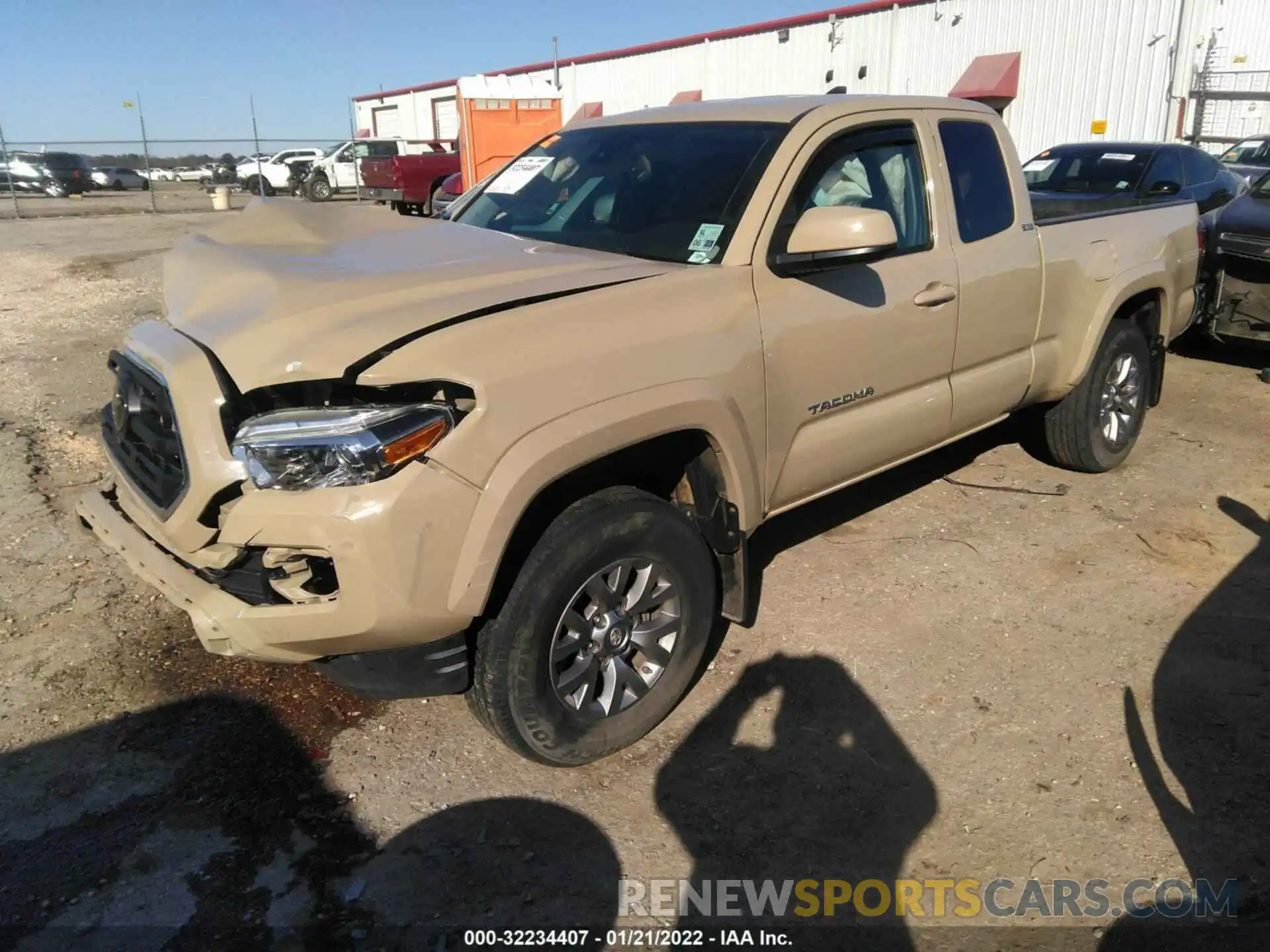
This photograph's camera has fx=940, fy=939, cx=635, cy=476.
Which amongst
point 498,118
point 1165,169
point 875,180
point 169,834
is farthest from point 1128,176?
point 498,118

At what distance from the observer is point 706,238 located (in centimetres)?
322

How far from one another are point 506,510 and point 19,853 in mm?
1672

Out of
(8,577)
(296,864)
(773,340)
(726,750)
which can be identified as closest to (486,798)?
(296,864)

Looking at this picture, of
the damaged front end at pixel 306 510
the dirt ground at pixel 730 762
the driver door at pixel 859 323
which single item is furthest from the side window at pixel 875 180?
the damaged front end at pixel 306 510

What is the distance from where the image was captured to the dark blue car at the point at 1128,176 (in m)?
9.48

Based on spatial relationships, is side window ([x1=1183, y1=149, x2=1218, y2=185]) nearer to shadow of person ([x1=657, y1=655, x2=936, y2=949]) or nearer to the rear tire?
the rear tire

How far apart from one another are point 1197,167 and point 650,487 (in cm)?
970

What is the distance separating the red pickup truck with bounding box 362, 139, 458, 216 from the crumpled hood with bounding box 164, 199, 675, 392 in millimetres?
18323

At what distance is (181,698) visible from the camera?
3.29 meters

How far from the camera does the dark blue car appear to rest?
9.48 m

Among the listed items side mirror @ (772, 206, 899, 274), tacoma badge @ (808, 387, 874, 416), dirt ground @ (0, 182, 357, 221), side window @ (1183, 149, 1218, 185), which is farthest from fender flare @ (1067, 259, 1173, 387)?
dirt ground @ (0, 182, 357, 221)

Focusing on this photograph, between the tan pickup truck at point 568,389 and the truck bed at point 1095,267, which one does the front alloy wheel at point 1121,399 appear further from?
the tan pickup truck at point 568,389

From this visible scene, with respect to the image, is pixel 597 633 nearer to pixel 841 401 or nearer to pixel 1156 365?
pixel 841 401

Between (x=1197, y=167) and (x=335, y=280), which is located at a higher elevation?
(x=1197, y=167)
